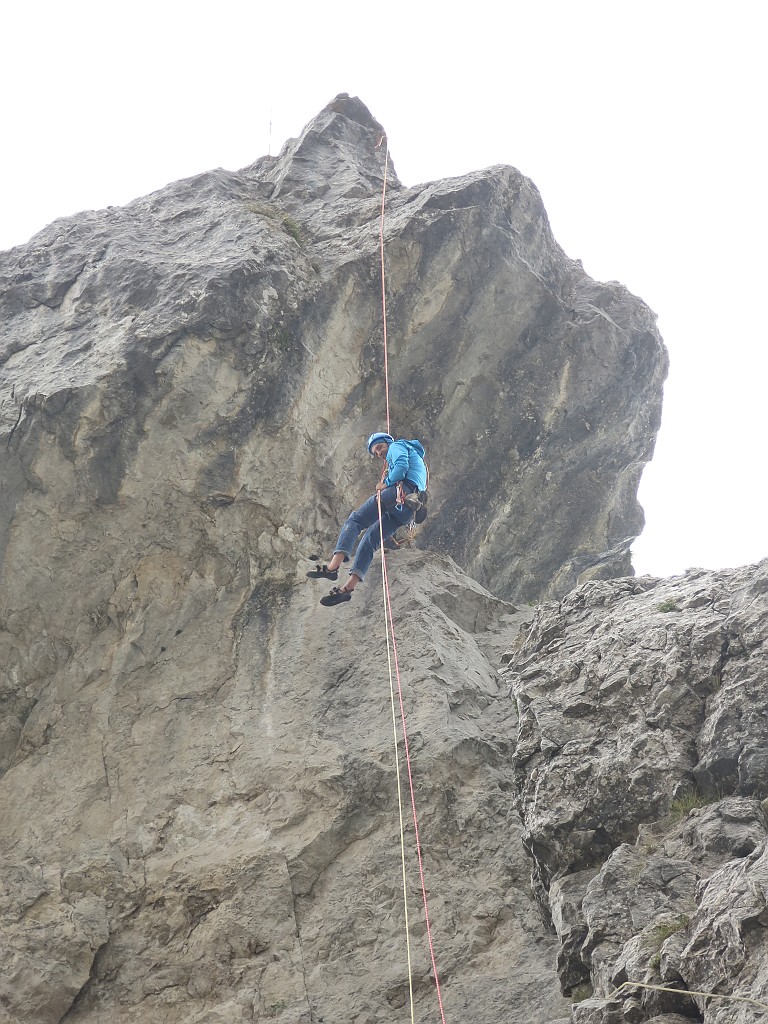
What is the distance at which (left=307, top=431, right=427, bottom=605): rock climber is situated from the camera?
10.0 metres

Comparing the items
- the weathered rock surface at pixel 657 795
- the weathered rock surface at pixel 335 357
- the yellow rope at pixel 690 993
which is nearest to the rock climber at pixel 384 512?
the weathered rock surface at pixel 335 357

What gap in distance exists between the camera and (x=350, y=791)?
331 inches

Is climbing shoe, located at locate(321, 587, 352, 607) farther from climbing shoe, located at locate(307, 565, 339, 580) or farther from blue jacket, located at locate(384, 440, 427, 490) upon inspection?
blue jacket, located at locate(384, 440, 427, 490)

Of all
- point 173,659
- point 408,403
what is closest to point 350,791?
point 173,659

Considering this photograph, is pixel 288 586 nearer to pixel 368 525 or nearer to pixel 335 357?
pixel 368 525

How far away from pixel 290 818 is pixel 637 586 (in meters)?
4.10

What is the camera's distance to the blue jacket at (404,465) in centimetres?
1009

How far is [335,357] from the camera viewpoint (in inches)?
439

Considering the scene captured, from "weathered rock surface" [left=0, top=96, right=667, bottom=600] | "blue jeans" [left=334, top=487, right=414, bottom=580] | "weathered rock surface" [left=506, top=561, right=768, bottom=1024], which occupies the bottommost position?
"weathered rock surface" [left=506, top=561, right=768, bottom=1024]

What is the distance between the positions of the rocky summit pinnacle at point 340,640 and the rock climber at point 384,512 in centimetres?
43

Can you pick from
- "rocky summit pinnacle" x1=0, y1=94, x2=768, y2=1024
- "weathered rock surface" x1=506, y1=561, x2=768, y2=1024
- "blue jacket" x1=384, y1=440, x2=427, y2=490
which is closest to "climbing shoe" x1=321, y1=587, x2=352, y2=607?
"rocky summit pinnacle" x1=0, y1=94, x2=768, y2=1024

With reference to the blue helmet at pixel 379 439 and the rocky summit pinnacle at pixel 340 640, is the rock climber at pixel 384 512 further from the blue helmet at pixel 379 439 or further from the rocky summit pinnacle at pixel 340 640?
the rocky summit pinnacle at pixel 340 640

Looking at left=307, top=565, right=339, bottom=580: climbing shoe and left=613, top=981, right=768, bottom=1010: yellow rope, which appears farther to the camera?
left=307, top=565, right=339, bottom=580: climbing shoe

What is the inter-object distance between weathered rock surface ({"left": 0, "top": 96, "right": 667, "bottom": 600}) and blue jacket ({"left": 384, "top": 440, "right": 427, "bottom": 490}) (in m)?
1.10
